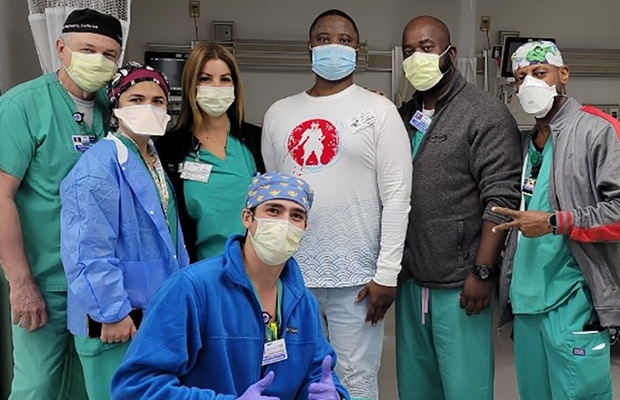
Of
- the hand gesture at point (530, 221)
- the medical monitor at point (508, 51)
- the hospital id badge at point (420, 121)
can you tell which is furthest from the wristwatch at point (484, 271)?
the medical monitor at point (508, 51)

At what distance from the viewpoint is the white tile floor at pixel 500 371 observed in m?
3.30

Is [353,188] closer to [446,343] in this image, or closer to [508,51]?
[446,343]

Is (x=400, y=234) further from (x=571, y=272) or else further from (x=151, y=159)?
(x=151, y=159)

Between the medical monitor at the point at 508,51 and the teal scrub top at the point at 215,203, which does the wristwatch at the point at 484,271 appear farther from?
the medical monitor at the point at 508,51

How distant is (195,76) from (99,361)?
965mm

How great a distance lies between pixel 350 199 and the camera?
2184 millimetres

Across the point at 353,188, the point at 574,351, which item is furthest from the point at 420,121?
the point at 574,351

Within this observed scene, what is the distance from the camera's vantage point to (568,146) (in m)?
2.02

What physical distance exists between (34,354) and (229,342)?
0.84m

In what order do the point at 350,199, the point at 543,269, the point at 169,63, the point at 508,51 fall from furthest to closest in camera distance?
the point at 508,51
the point at 169,63
the point at 350,199
the point at 543,269

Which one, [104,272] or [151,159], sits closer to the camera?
[104,272]

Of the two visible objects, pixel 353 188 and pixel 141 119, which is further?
pixel 353 188

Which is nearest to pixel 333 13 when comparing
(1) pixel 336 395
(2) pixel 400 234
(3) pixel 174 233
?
(2) pixel 400 234

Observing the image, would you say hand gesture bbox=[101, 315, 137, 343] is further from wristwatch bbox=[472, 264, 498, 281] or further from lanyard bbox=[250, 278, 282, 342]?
wristwatch bbox=[472, 264, 498, 281]
